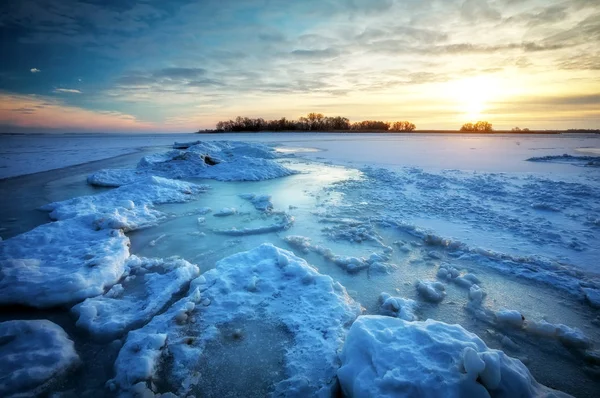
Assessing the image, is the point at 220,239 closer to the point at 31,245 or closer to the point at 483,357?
the point at 31,245

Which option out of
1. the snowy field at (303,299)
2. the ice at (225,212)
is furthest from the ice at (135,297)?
the ice at (225,212)

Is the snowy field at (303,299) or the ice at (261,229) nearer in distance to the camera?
the snowy field at (303,299)

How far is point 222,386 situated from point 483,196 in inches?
320

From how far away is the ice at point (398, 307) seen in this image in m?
2.85

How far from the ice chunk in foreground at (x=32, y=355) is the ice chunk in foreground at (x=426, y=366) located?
2.37 meters

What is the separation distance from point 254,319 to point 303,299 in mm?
615

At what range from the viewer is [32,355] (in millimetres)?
2283

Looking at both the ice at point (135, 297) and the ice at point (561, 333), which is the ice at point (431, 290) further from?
the ice at point (135, 297)

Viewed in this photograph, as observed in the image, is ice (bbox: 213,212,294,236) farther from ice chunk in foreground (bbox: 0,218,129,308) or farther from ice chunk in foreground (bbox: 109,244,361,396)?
ice chunk in foreground (bbox: 0,218,129,308)

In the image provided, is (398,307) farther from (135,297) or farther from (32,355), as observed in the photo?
(32,355)

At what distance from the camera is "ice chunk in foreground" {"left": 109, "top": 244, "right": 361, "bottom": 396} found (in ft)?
7.07

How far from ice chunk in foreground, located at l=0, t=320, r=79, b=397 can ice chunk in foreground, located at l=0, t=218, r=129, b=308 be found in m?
0.57

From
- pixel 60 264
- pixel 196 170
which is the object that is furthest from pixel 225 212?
pixel 196 170

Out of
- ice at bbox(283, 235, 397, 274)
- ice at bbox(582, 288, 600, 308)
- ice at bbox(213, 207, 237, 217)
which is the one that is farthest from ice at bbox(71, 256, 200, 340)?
ice at bbox(582, 288, 600, 308)
